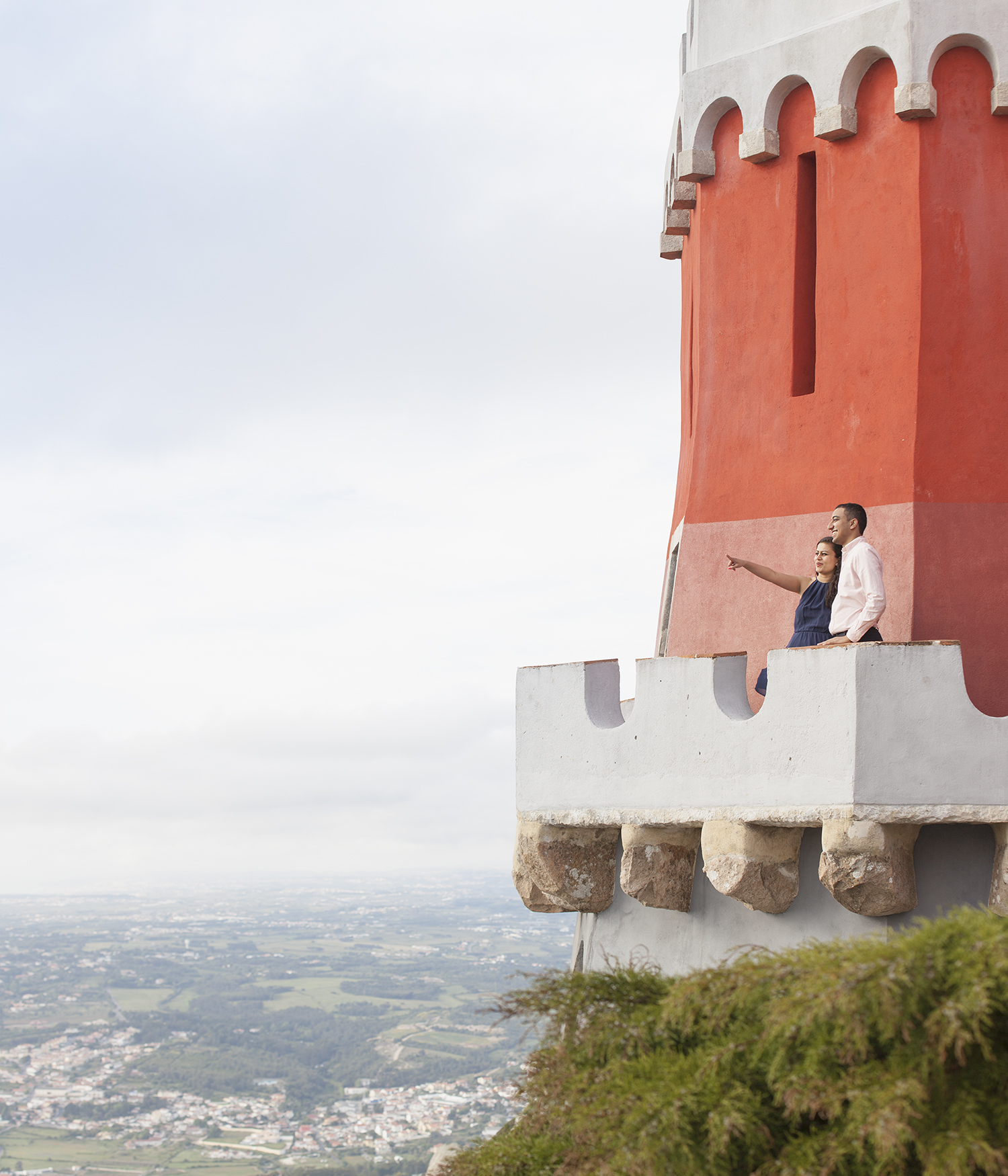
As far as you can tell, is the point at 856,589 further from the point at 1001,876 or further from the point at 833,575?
the point at 1001,876

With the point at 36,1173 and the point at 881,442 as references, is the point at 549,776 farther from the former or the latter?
the point at 36,1173

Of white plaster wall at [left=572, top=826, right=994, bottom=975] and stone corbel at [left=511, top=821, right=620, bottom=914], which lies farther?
stone corbel at [left=511, top=821, right=620, bottom=914]

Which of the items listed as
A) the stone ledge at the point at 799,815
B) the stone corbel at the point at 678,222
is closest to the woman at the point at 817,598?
the stone ledge at the point at 799,815

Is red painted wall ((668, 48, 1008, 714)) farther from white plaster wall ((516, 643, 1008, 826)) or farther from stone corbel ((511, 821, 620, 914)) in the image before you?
stone corbel ((511, 821, 620, 914))

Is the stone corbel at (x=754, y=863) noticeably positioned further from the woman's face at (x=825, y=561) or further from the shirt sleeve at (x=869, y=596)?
the woman's face at (x=825, y=561)

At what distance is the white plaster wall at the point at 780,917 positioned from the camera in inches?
322

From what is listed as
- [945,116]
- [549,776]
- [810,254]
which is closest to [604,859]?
[549,776]

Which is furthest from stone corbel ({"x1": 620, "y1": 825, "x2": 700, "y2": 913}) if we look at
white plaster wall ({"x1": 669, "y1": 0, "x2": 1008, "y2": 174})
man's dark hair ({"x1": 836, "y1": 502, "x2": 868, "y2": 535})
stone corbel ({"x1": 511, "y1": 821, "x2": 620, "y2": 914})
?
white plaster wall ({"x1": 669, "y1": 0, "x2": 1008, "y2": 174})

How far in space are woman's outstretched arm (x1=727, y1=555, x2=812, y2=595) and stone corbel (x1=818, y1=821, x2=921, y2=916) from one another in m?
2.31

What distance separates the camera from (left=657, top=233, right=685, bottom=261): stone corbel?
13.2m

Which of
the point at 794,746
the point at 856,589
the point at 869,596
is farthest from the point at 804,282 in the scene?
the point at 794,746

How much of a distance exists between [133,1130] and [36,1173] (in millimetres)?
16857

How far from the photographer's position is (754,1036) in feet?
19.6

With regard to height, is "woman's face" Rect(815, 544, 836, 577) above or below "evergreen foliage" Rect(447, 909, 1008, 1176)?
above
